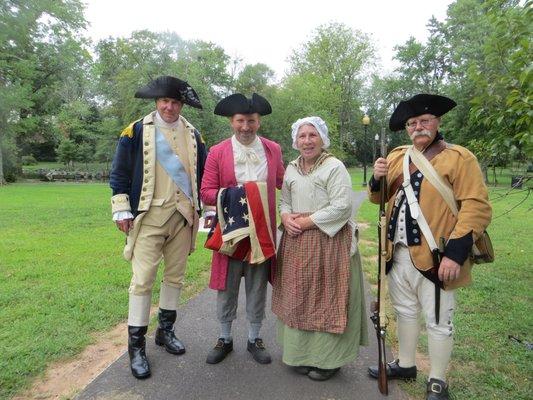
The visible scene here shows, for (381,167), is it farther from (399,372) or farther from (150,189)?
(150,189)

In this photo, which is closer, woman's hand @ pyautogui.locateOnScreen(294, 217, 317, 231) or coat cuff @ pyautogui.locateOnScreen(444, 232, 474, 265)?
coat cuff @ pyautogui.locateOnScreen(444, 232, 474, 265)

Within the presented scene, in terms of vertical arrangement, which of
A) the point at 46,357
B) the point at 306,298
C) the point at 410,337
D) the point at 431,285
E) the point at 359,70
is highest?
the point at 359,70

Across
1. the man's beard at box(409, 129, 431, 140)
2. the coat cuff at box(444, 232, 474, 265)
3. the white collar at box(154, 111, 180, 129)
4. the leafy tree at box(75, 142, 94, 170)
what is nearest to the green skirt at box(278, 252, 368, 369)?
the coat cuff at box(444, 232, 474, 265)

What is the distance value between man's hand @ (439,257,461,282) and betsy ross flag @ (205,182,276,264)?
4.14 feet

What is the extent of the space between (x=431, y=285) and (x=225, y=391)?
165cm

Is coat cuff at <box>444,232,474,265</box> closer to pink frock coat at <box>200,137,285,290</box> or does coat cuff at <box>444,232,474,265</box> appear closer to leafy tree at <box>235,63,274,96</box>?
pink frock coat at <box>200,137,285,290</box>

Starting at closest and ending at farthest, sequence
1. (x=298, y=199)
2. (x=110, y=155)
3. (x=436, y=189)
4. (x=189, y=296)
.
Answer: (x=436, y=189), (x=298, y=199), (x=189, y=296), (x=110, y=155)

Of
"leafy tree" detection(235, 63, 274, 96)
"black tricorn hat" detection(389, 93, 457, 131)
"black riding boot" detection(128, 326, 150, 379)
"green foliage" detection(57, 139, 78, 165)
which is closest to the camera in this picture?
"black tricorn hat" detection(389, 93, 457, 131)

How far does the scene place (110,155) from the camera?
1366 inches

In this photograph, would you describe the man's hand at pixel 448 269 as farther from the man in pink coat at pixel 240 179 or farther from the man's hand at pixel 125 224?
the man's hand at pixel 125 224

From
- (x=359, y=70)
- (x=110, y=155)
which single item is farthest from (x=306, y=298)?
(x=359, y=70)

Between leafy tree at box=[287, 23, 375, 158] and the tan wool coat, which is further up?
leafy tree at box=[287, 23, 375, 158]

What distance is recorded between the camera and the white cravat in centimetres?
351

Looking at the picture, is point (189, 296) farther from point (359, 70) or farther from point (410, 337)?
point (359, 70)
